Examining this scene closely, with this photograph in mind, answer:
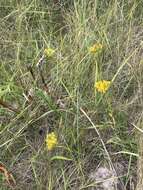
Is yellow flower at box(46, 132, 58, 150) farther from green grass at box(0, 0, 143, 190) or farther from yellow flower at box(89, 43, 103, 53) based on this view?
yellow flower at box(89, 43, 103, 53)

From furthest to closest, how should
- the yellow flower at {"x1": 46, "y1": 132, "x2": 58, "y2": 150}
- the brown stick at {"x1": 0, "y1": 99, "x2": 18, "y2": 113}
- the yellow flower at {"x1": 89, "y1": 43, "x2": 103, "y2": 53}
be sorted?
the yellow flower at {"x1": 89, "y1": 43, "x2": 103, "y2": 53} → the brown stick at {"x1": 0, "y1": 99, "x2": 18, "y2": 113} → the yellow flower at {"x1": 46, "y1": 132, "x2": 58, "y2": 150}

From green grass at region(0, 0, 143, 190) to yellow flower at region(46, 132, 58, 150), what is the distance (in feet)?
0.09

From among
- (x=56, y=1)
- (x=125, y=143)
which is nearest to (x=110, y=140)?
(x=125, y=143)

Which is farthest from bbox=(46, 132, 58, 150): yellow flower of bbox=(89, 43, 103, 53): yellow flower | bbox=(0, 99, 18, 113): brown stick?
bbox=(89, 43, 103, 53): yellow flower

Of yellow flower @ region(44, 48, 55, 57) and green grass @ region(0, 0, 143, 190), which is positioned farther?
yellow flower @ region(44, 48, 55, 57)

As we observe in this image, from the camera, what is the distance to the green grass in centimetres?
181

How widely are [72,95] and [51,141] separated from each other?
24cm

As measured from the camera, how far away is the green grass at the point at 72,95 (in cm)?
181

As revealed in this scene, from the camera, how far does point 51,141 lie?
179 cm

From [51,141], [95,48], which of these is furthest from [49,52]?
[51,141]

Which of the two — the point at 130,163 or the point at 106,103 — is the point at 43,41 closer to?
the point at 106,103

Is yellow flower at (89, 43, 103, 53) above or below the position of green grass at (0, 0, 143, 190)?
above

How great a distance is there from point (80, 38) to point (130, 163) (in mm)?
667

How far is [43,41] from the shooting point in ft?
7.59
